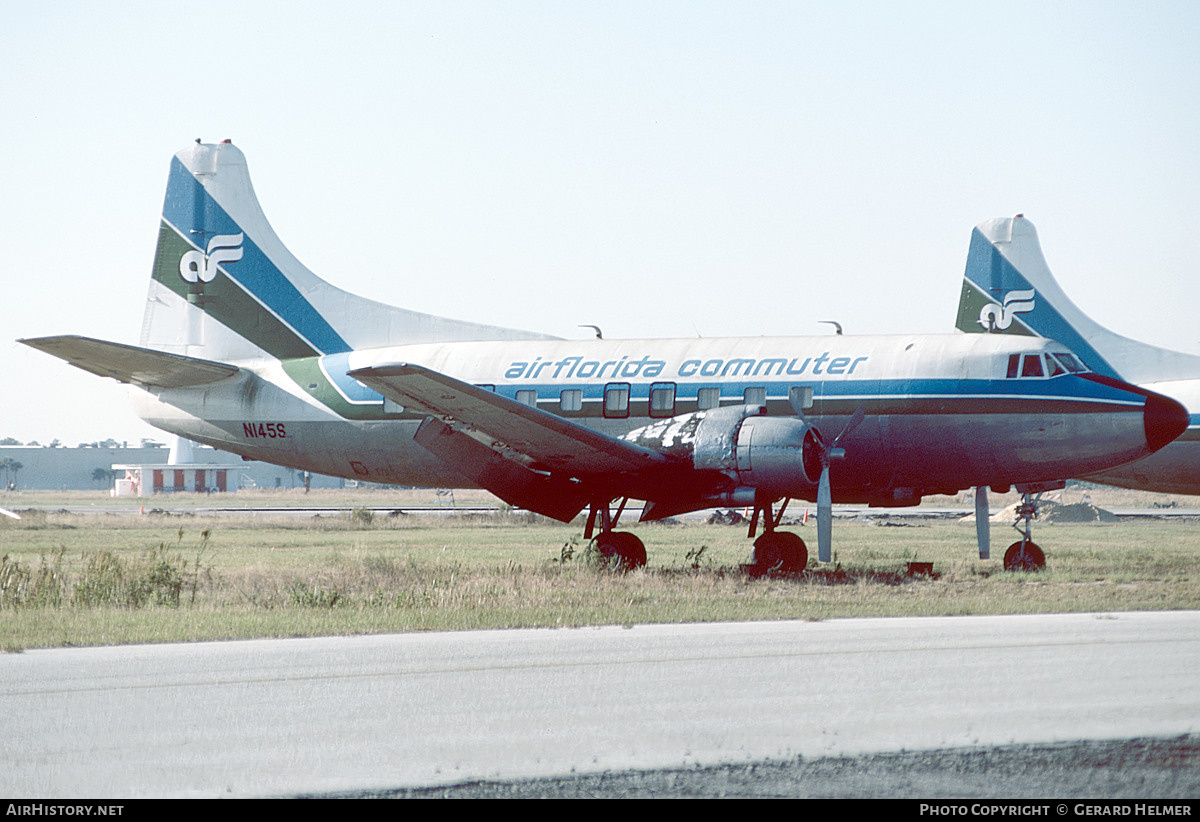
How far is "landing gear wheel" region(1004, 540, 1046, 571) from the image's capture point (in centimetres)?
2197

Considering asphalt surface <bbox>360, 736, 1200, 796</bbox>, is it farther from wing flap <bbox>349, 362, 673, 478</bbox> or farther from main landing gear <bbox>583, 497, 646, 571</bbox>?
main landing gear <bbox>583, 497, 646, 571</bbox>

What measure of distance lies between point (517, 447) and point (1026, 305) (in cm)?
1792

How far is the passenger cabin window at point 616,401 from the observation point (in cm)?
2197

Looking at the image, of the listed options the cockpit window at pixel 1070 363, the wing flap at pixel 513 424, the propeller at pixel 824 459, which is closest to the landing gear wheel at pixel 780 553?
the propeller at pixel 824 459

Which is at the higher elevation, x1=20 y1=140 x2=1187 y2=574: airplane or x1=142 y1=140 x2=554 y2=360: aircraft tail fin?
x1=142 y1=140 x2=554 y2=360: aircraft tail fin

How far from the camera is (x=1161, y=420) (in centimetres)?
1973

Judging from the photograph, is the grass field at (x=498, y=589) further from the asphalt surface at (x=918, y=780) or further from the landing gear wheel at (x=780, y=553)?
the asphalt surface at (x=918, y=780)

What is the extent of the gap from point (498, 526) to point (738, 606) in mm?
26658

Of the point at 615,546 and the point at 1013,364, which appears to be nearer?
the point at 1013,364

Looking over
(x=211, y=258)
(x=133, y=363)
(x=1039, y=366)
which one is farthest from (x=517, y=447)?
(x=211, y=258)

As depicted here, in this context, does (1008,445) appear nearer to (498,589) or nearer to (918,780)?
(498,589)

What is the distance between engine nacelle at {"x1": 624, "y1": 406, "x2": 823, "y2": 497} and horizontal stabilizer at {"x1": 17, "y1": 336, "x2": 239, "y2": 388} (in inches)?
390

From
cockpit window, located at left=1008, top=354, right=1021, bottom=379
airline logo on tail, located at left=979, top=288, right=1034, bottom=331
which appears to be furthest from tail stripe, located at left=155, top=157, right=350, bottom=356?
airline logo on tail, located at left=979, top=288, right=1034, bottom=331

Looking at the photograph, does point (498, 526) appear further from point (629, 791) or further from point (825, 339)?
point (629, 791)
